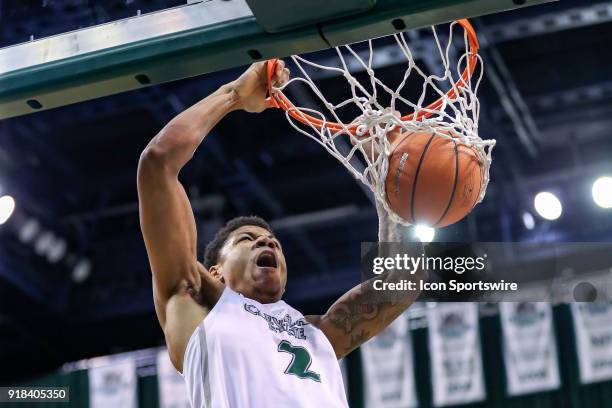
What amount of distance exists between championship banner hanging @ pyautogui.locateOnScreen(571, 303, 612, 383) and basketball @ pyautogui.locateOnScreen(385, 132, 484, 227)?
2.62m

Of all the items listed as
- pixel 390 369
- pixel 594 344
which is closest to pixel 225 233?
pixel 390 369

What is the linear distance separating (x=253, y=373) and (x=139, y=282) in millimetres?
3916

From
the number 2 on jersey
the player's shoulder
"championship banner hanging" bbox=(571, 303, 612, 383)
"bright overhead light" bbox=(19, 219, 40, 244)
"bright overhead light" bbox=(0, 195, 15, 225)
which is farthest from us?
"bright overhead light" bbox=(19, 219, 40, 244)

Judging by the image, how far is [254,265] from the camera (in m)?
2.99

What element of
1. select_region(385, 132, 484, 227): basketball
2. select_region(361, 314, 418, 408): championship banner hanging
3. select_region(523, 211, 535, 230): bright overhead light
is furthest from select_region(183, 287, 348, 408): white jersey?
select_region(523, 211, 535, 230): bright overhead light

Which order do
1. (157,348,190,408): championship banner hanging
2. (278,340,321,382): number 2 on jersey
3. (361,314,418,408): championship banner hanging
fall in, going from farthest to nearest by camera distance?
1. (157,348,190,408): championship banner hanging
2. (361,314,418,408): championship banner hanging
3. (278,340,321,382): number 2 on jersey

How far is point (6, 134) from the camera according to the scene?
5.85 m

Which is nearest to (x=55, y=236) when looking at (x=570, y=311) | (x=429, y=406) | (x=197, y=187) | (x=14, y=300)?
(x=14, y=300)

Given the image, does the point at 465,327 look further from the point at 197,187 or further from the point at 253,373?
the point at 253,373

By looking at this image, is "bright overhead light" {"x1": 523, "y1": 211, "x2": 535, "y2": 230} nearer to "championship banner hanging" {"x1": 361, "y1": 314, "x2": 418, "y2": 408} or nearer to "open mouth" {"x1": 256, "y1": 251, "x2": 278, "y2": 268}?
"championship banner hanging" {"x1": 361, "y1": 314, "x2": 418, "y2": 408}

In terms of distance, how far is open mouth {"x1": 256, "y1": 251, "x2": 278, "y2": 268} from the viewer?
2994 millimetres

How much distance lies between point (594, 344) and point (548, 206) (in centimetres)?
88

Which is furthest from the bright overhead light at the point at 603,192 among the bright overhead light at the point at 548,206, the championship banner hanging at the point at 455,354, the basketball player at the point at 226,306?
the basketball player at the point at 226,306

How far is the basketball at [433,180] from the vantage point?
2.81m
